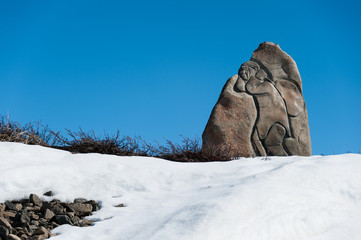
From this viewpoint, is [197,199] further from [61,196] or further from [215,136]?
[215,136]

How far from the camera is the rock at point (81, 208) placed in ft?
14.3

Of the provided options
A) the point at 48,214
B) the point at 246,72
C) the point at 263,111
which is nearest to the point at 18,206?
the point at 48,214

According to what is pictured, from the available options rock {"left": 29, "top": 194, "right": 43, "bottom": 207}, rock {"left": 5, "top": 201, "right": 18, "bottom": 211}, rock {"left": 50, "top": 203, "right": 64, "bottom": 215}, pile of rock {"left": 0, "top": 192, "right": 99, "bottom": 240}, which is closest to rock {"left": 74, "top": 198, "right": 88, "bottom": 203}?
pile of rock {"left": 0, "top": 192, "right": 99, "bottom": 240}

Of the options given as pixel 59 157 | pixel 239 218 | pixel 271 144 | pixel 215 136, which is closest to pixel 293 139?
Answer: pixel 271 144

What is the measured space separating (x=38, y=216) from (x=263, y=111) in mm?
6247

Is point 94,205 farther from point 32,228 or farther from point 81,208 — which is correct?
point 32,228

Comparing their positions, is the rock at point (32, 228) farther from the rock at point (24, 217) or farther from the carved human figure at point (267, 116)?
the carved human figure at point (267, 116)

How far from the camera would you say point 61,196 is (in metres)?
4.72

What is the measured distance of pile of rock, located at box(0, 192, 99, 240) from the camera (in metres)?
3.89

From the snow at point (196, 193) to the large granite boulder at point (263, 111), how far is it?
3.23 metres

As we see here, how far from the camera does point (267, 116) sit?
9.55 metres

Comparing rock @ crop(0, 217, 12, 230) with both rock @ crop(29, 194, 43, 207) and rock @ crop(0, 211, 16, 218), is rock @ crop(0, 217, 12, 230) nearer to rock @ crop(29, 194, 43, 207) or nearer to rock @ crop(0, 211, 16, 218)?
rock @ crop(0, 211, 16, 218)

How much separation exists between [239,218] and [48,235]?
1.70 m

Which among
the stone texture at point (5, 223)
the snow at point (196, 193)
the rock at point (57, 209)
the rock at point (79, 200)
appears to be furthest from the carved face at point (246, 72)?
the stone texture at point (5, 223)
